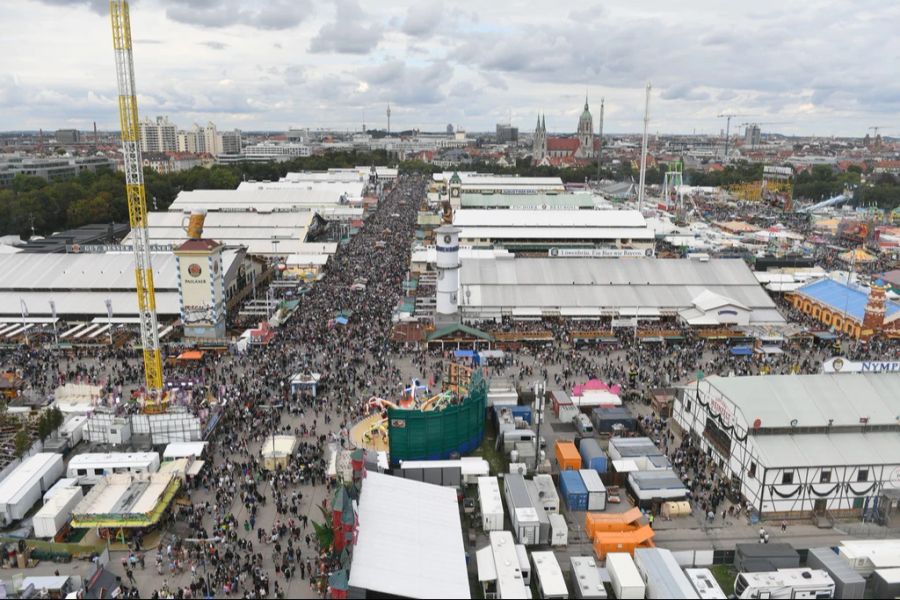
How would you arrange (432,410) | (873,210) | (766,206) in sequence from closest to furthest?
(432,410)
(873,210)
(766,206)

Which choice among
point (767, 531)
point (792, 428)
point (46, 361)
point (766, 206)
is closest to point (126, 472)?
point (46, 361)

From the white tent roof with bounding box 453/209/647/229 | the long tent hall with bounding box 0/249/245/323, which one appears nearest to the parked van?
the long tent hall with bounding box 0/249/245/323

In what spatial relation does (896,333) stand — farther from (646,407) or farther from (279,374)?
(279,374)

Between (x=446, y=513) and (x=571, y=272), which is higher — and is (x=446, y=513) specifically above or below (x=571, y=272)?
below

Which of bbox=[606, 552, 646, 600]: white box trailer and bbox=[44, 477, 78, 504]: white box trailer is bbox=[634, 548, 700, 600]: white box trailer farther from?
bbox=[44, 477, 78, 504]: white box trailer

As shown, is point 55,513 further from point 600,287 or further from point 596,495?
point 600,287

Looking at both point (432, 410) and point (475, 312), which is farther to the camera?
point (475, 312)
